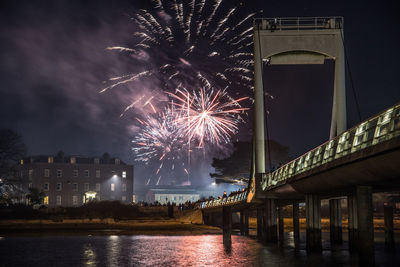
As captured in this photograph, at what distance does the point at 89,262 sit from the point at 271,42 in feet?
71.7

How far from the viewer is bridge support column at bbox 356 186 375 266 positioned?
969 inches

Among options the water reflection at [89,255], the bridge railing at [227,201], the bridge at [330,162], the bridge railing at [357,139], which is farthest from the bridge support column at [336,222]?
the water reflection at [89,255]

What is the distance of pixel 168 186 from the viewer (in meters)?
A: 185

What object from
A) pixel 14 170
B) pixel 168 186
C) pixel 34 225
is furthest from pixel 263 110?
pixel 168 186

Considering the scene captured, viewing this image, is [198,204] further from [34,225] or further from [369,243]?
[369,243]

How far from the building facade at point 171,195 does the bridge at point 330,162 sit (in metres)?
117

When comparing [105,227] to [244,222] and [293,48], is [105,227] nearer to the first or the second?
[244,222]

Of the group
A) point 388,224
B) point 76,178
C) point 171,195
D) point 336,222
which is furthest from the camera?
point 171,195

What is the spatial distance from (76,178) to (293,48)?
87930 millimetres

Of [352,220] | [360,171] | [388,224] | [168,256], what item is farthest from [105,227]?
[360,171]

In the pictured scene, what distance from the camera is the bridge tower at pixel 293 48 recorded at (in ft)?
136

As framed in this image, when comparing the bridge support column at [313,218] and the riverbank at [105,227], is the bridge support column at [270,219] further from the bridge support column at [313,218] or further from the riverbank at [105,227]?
the riverbank at [105,227]

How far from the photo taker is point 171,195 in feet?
582

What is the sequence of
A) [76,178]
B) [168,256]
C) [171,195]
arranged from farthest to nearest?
[171,195] → [76,178] → [168,256]
